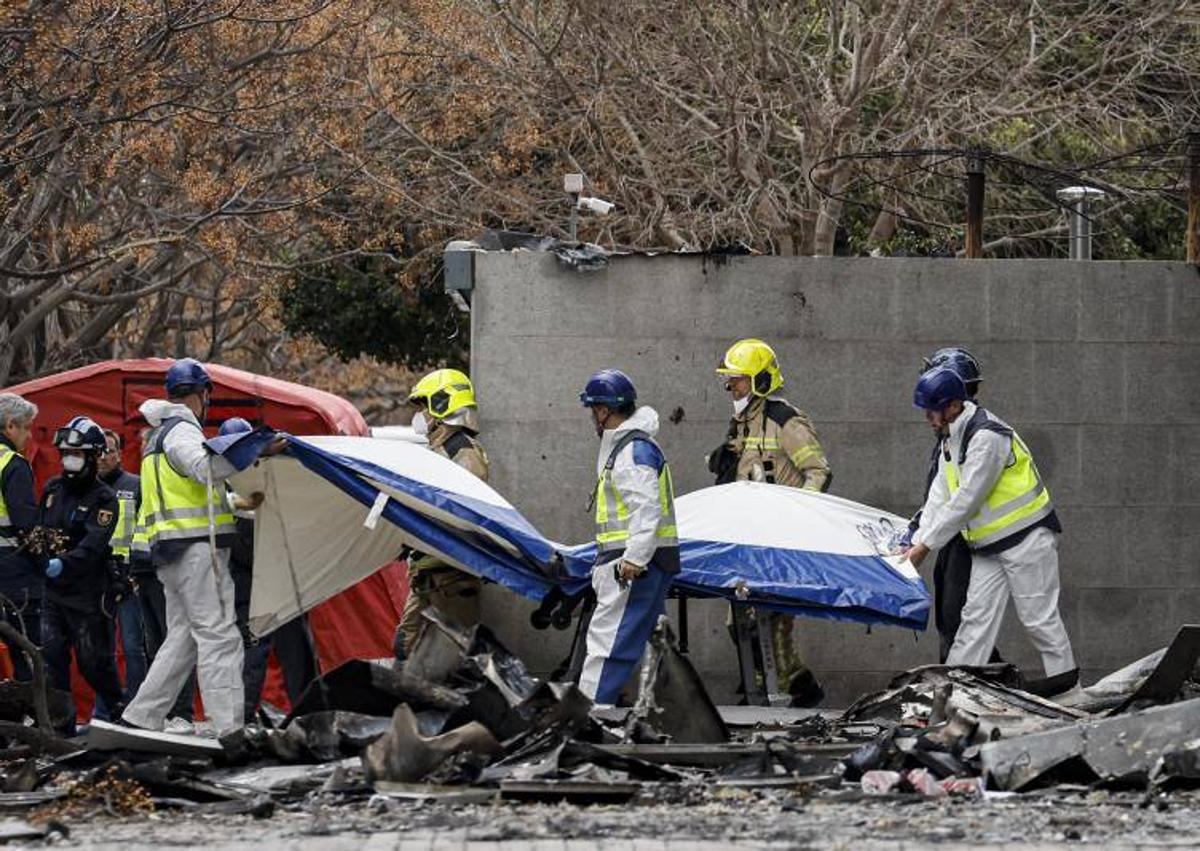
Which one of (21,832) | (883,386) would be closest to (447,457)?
(883,386)

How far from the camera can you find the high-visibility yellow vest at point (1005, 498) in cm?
1141

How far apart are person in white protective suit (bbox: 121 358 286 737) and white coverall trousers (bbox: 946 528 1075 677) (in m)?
3.60

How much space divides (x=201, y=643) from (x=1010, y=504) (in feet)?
13.4

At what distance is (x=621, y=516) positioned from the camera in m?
11.0

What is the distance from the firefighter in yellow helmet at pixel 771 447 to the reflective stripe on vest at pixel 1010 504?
117 cm

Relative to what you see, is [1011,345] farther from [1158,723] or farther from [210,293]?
[210,293]

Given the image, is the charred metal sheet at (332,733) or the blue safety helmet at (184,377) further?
the blue safety helmet at (184,377)

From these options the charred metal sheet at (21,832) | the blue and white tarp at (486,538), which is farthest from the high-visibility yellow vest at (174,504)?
the charred metal sheet at (21,832)

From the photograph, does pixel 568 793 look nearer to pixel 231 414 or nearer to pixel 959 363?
pixel 959 363

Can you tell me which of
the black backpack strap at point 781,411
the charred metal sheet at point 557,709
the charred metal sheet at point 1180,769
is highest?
the black backpack strap at point 781,411

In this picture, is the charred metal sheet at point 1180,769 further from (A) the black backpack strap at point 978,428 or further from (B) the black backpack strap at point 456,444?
(B) the black backpack strap at point 456,444

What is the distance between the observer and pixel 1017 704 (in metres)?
9.96

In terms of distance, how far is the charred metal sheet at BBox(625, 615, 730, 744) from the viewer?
995cm

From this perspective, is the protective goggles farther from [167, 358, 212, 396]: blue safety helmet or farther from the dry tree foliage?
the dry tree foliage
